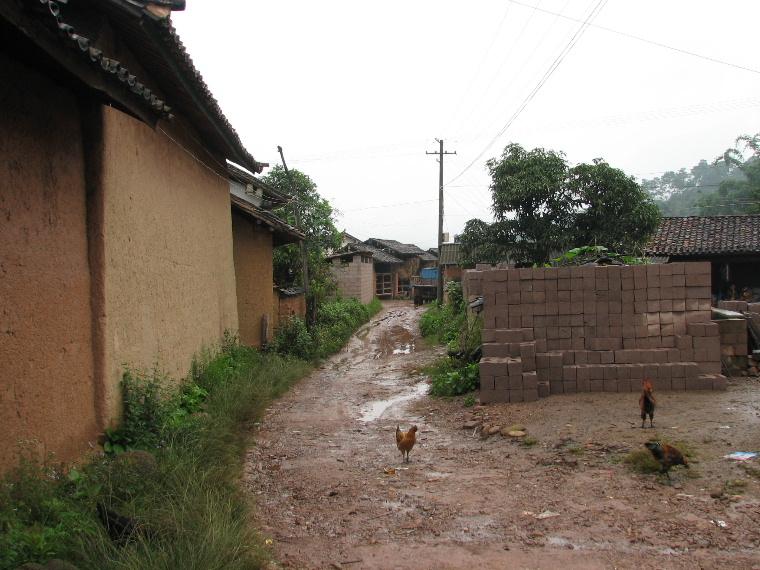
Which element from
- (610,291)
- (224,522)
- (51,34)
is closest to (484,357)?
(610,291)

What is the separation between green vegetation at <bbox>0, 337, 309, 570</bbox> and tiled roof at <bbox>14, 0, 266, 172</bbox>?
2.73 m

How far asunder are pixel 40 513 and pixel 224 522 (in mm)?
1148

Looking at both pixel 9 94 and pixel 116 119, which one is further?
pixel 116 119

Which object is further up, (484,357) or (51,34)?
(51,34)

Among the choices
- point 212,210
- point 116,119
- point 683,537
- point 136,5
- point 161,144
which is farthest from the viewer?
point 212,210

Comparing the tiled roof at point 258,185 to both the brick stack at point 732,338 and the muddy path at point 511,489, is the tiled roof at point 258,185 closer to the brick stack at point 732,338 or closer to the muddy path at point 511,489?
the muddy path at point 511,489

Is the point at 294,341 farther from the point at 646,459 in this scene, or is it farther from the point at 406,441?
the point at 646,459

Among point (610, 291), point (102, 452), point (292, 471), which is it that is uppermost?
point (610, 291)

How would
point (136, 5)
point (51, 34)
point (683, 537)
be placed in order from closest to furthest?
point (51, 34) → point (683, 537) → point (136, 5)

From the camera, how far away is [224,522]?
4.08m

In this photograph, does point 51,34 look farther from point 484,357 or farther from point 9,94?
point 484,357

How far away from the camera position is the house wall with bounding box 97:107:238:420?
19.2ft

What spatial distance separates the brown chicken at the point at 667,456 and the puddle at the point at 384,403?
4496 millimetres

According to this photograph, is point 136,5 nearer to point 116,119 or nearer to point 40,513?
point 116,119
